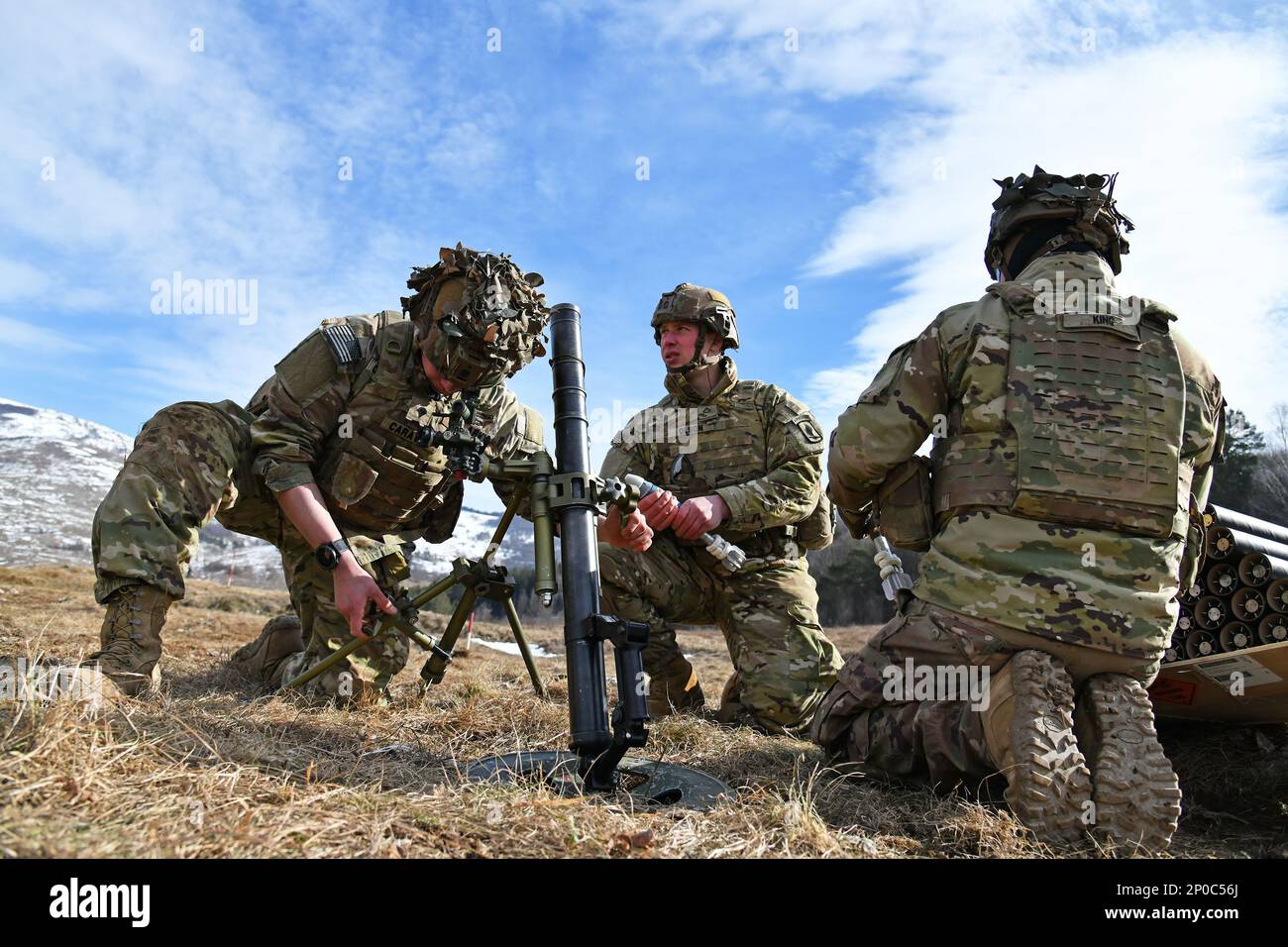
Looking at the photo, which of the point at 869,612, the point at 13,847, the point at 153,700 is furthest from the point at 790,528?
the point at 869,612

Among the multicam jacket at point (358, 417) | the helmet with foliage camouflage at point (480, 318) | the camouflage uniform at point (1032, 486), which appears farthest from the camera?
the multicam jacket at point (358, 417)

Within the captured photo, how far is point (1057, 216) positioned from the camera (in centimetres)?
418

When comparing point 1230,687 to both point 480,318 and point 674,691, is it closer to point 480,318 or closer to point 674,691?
point 674,691

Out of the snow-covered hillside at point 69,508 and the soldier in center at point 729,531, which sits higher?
the snow-covered hillside at point 69,508

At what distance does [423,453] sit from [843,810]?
10.4ft

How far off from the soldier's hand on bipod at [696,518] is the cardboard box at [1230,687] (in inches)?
98.4

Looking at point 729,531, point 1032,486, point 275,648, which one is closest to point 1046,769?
point 1032,486

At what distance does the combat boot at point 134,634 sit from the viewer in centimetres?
404

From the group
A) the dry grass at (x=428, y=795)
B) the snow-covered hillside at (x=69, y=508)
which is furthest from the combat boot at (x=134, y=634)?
the snow-covered hillside at (x=69, y=508)

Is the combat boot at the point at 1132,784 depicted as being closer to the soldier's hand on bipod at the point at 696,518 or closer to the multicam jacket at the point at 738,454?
the soldier's hand on bipod at the point at 696,518

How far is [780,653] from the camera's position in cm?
560

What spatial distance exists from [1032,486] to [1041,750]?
1028mm

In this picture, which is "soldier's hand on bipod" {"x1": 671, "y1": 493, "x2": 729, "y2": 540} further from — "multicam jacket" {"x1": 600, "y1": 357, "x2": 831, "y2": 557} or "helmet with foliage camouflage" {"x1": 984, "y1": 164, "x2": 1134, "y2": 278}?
"helmet with foliage camouflage" {"x1": 984, "y1": 164, "x2": 1134, "y2": 278}
